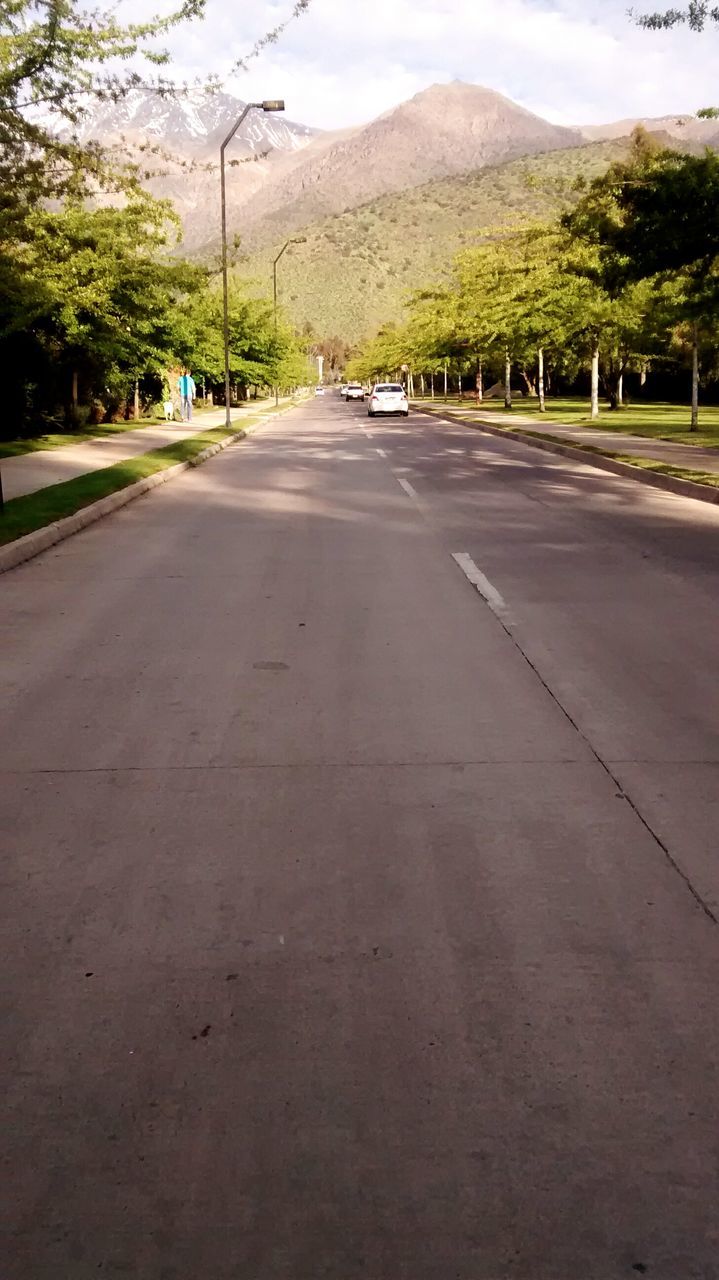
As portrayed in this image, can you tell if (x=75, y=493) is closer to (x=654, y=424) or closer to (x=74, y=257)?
(x=74, y=257)

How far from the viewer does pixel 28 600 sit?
31.3 ft

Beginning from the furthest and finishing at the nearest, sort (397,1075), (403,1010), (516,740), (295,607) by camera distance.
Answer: (295,607), (516,740), (403,1010), (397,1075)

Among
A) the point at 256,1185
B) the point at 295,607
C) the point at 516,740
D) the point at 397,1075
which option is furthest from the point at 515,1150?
the point at 295,607

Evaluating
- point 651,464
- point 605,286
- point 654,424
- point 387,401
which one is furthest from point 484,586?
point 387,401

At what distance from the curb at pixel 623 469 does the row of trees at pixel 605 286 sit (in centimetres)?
316

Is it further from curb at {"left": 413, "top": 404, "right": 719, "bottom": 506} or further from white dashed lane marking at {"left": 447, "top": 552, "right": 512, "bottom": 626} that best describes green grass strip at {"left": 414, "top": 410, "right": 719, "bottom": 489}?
white dashed lane marking at {"left": 447, "top": 552, "right": 512, "bottom": 626}

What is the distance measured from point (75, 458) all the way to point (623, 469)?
10555 mm

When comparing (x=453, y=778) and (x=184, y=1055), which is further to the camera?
(x=453, y=778)

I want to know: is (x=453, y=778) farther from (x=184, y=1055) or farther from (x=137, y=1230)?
(x=137, y=1230)

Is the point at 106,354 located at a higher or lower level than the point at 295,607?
higher

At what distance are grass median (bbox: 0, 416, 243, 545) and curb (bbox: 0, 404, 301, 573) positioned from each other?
0.10 metres

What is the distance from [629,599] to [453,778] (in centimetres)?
452

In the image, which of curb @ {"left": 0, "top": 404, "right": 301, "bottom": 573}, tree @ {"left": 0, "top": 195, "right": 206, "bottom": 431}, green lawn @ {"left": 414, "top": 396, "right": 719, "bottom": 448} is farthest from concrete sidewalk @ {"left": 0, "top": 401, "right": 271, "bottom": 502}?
green lawn @ {"left": 414, "top": 396, "right": 719, "bottom": 448}

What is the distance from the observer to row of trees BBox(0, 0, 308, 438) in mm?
14805
